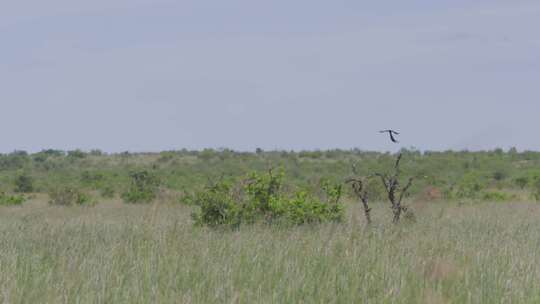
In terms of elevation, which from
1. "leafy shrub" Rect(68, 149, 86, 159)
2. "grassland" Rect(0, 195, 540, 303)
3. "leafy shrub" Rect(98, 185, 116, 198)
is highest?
"leafy shrub" Rect(68, 149, 86, 159)

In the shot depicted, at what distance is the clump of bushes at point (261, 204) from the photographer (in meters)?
13.4

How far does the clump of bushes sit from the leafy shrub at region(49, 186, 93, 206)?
1198cm

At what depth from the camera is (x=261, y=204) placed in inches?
551

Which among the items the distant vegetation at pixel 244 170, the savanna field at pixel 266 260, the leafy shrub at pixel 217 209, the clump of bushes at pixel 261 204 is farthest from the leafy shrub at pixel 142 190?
the savanna field at pixel 266 260

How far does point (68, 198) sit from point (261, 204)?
13.1 meters

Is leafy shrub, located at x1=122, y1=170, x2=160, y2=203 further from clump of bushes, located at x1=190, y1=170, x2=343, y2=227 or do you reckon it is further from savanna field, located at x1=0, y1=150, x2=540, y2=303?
savanna field, located at x1=0, y1=150, x2=540, y2=303

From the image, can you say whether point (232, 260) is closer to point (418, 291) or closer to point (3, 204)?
point (418, 291)

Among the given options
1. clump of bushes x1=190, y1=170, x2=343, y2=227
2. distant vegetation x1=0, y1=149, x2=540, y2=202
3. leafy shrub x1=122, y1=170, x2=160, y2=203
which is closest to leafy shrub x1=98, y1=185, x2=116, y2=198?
distant vegetation x1=0, y1=149, x2=540, y2=202

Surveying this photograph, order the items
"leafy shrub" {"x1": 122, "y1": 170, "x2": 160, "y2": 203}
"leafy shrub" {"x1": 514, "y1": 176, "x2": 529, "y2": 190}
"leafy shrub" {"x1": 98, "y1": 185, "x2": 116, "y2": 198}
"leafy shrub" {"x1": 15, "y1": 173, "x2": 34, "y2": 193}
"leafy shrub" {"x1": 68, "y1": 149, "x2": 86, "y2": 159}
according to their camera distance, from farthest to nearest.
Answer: "leafy shrub" {"x1": 68, "y1": 149, "x2": 86, "y2": 159} < "leafy shrub" {"x1": 514, "y1": 176, "x2": 529, "y2": 190} < "leafy shrub" {"x1": 15, "y1": 173, "x2": 34, "y2": 193} < "leafy shrub" {"x1": 98, "y1": 185, "x2": 116, "y2": 198} < "leafy shrub" {"x1": 122, "y1": 170, "x2": 160, "y2": 203}

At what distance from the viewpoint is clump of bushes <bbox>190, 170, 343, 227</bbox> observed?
1340cm

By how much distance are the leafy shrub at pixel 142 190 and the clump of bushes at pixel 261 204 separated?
10.4 m

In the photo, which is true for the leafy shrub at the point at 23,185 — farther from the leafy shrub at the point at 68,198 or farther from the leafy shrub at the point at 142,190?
the leafy shrub at the point at 68,198

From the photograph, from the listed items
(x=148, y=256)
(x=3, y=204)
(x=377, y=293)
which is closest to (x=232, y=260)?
(x=148, y=256)

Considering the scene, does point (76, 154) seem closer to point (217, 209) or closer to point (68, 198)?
point (68, 198)
